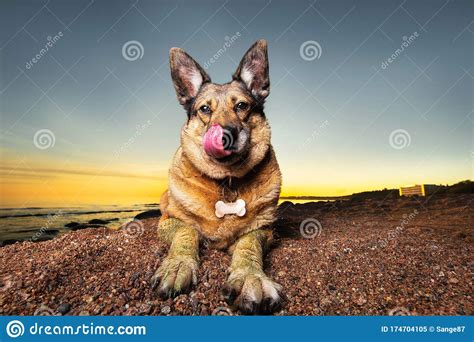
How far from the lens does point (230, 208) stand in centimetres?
339

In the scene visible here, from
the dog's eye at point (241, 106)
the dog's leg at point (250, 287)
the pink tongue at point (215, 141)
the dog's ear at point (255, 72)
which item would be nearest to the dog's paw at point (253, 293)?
the dog's leg at point (250, 287)

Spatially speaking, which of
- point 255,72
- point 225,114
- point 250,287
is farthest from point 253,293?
A: point 255,72

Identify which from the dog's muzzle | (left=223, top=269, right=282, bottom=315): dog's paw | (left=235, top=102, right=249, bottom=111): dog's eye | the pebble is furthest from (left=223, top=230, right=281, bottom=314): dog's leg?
(left=235, top=102, right=249, bottom=111): dog's eye

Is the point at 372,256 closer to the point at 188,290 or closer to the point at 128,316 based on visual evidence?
the point at 188,290

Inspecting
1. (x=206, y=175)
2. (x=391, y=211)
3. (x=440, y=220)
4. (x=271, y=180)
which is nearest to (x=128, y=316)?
(x=206, y=175)

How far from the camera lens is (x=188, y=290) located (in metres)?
2.51

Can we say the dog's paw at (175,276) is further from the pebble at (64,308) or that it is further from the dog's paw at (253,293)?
the pebble at (64,308)

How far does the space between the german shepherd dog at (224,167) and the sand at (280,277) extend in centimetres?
26

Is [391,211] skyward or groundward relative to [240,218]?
skyward

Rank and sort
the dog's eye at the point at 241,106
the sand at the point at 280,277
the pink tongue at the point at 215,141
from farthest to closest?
the dog's eye at the point at 241,106, the pink tongue at the point at 215,141, the sand at the point at 280,277

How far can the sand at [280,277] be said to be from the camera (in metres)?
2.37

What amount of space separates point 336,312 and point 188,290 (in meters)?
1.16

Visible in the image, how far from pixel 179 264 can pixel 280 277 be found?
93 centimetres

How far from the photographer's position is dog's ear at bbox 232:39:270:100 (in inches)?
145
